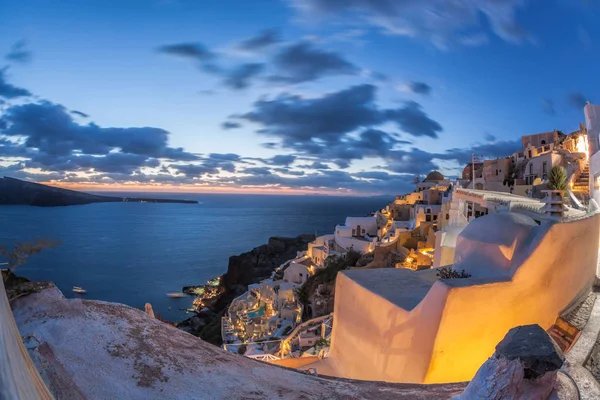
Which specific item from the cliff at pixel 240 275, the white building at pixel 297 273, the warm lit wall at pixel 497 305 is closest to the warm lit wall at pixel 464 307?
the warm lit wall at pixel 497 305

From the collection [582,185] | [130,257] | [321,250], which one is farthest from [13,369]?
[130,257]

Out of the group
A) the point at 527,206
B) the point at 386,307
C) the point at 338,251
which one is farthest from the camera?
the point at 338,251

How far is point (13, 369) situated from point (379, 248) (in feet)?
82.1

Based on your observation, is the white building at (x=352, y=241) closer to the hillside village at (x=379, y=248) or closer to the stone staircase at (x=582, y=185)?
the hillside village at (x=379, y=248)

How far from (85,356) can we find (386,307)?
4.87 metres

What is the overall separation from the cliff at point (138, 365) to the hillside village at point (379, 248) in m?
8.75

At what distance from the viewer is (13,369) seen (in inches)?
71.7

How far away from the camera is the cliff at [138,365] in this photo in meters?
2.82

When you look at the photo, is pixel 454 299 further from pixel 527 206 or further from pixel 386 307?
pixel 527 206

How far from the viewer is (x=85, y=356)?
9.82 ft

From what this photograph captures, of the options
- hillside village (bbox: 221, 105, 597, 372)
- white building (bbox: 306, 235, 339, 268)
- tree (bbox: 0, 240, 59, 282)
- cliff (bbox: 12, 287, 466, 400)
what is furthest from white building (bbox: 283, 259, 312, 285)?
tree (bbox: 0, 240, 59, 282)

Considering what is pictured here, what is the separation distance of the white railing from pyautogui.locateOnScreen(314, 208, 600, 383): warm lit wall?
481 centimetres

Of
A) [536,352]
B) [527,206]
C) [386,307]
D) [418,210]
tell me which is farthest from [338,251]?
[536,352]

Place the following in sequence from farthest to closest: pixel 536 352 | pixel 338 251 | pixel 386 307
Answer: pixel 338 251 < pixel 386 307 < pixel 536 352
